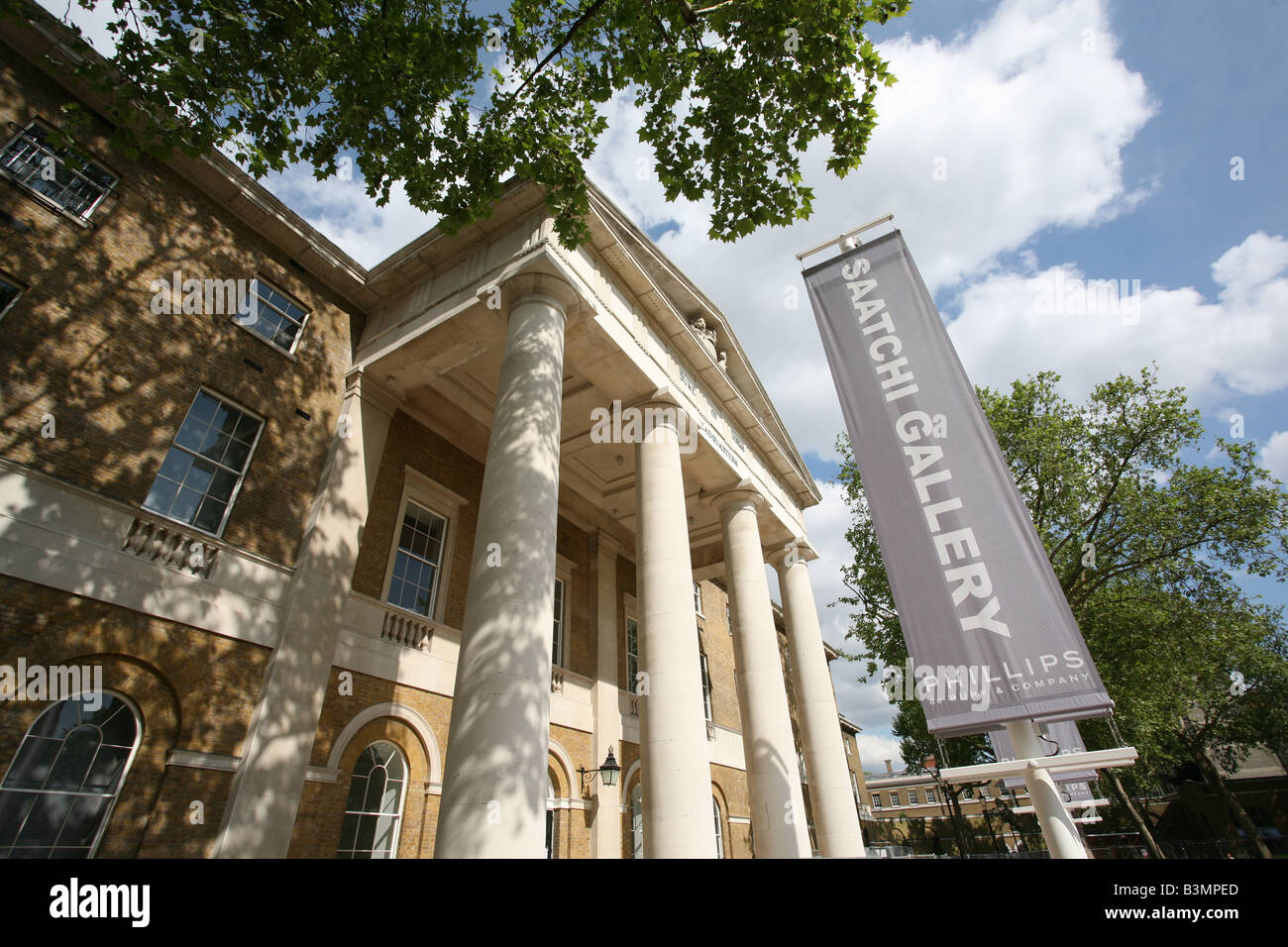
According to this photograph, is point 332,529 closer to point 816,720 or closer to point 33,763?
point 33,763

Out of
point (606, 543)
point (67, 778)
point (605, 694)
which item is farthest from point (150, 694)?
point (606, 543)

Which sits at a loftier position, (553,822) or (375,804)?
(375,804)

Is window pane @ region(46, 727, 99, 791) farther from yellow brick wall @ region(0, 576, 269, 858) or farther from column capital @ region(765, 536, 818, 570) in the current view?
column capital @ region(765, 536, 818, 570)

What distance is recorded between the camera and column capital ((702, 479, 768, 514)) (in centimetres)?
1570

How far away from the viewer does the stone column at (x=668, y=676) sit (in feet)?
29.5

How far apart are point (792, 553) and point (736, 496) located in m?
3.79

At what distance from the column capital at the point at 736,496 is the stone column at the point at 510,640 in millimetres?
7304

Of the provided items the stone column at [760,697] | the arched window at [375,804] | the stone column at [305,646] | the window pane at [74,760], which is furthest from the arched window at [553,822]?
the window pane at [74,760]

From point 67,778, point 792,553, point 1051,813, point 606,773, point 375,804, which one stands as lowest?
point 1051,813

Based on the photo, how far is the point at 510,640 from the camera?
7.24m
